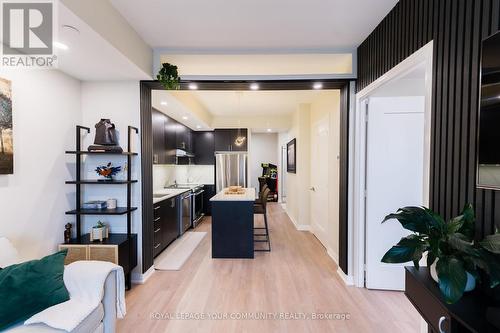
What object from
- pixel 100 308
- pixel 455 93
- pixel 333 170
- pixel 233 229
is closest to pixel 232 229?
pixel 233 229

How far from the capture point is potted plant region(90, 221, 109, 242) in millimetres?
2622

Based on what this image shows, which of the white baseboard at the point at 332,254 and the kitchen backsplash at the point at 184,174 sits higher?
the kitchen backsplash at the point at 184,174

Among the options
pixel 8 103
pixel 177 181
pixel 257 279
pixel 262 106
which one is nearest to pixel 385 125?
pixel 257 279

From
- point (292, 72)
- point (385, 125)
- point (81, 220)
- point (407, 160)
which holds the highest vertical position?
point (292, 72)

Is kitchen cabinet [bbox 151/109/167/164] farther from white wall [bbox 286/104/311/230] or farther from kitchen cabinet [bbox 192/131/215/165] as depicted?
white wall [bbox 286/104/311/230]

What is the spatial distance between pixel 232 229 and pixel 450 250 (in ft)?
9.50

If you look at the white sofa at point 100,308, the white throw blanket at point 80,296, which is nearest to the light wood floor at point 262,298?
the white sofa at point 100,308

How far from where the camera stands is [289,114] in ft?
20.9

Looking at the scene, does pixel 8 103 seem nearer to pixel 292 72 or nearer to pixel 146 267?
pixel 146 267

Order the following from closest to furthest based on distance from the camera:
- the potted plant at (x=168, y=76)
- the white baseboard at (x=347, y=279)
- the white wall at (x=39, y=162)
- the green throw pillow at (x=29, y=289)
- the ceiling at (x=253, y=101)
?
the green throw pillow at (x=29, y=289), the white wall at (x=39, y=162), the potted plant at (x=168, y=76), the white baseboard at (x=347, y=279), the ceiling at (x=253, y=101)

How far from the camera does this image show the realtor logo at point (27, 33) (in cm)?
160

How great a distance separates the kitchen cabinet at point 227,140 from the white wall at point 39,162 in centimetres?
385

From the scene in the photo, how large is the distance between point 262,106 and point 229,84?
2.55 m

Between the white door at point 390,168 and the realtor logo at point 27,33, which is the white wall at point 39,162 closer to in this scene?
the realtor logo at point 27,33
